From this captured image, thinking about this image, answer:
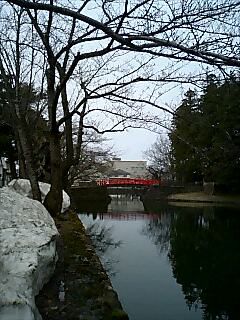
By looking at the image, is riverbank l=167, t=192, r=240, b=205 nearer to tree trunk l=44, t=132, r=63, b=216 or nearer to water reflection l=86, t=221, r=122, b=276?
water reflection l=86, t=221, r=122, b=276

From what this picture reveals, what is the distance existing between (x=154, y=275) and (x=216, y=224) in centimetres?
1085

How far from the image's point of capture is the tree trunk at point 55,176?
30.7ft

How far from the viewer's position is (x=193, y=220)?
21766mm

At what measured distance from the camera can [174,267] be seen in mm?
10961

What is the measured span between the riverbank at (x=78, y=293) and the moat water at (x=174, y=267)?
1.43 m

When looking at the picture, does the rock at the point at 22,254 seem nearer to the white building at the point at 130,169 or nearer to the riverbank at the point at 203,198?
the riverbank at the point at 203,198

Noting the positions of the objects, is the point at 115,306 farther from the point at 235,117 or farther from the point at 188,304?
the point at 235,117

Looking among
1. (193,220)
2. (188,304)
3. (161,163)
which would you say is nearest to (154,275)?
(188,304)

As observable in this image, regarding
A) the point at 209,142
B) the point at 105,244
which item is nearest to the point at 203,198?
the point at 209,142

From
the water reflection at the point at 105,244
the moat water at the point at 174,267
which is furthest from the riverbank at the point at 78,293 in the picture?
the water reflection at the point at 105,244

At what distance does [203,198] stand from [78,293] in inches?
1193

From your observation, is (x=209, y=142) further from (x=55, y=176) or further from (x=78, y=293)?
(x=78, y=293)

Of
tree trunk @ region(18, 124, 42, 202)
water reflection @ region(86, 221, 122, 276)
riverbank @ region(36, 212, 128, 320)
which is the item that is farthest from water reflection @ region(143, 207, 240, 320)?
tree trunk @ region(18, 124, 42, 202)

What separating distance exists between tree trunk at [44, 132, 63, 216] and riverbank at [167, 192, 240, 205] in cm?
2269
